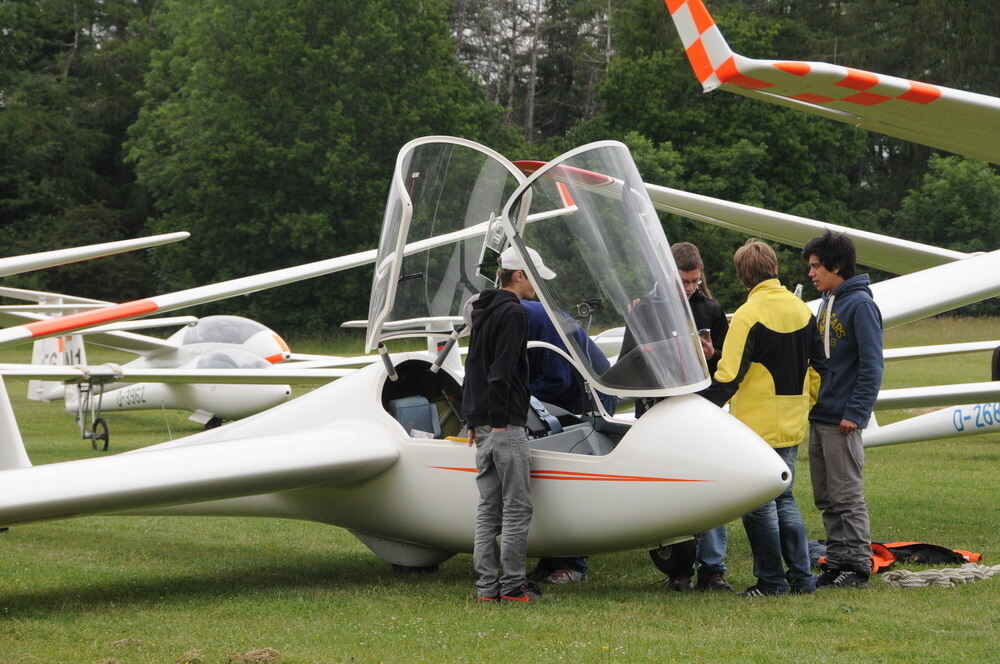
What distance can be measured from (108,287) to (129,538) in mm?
44603

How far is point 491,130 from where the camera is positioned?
4950 cm

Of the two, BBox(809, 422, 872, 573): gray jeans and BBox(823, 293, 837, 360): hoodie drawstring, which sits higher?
BBox(823, 293, 837, 360): hoodie drawstring

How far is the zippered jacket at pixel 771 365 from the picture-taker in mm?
5535

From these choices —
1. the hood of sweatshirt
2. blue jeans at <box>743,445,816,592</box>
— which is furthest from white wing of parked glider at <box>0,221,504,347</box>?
blue jeans at <box>743,445,816,592</box>

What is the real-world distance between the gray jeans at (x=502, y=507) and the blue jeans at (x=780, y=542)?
1.09 meters

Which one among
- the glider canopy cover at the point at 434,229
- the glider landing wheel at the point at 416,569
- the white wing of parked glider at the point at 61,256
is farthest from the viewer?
the white wing of parked glider at the point at 61,256

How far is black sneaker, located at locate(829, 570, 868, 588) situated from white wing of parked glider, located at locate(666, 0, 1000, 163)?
231 cm

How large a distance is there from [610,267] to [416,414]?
1.70 metres

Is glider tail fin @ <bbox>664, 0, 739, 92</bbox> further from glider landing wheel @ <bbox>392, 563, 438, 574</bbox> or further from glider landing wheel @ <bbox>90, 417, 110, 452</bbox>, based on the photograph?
glider landing wheel @ <bbox>90, 417, 110, 452</bbox>

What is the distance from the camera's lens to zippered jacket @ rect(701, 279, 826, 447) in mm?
5535

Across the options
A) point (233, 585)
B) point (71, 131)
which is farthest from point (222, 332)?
point (71, 131)

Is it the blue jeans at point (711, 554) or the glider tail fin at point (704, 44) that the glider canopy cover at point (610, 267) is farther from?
the blue jeans at point (711, 554)

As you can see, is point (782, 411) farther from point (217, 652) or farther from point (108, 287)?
point (108, 287)

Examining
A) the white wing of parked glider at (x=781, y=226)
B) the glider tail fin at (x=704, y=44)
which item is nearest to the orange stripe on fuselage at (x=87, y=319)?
the white wing of parked glider at (x=781, y=226)
